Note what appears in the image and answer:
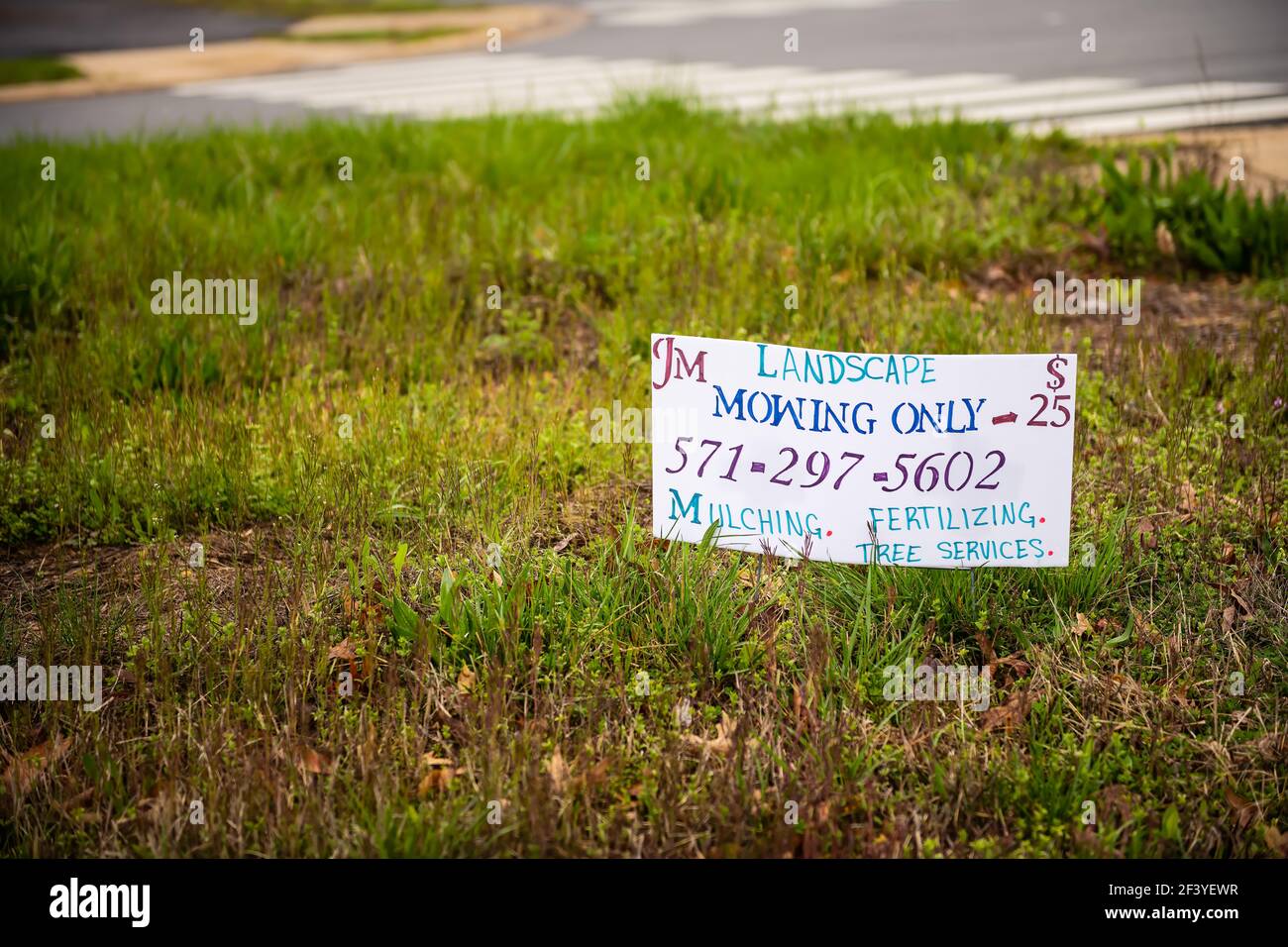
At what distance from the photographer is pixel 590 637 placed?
10.8 feet

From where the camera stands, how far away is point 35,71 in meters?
12.7

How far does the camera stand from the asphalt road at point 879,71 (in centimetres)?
966

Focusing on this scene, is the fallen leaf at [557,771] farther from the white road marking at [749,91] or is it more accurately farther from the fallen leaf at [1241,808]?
the white road marking at [749,91]

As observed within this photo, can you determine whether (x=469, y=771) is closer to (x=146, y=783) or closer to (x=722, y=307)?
(x=146, y=783)

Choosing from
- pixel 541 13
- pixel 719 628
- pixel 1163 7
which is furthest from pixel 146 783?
pixel 541 13

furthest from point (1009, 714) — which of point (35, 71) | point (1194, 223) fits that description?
point (35, 71)

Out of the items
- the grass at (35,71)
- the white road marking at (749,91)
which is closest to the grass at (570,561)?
the white road marking at (749,91)

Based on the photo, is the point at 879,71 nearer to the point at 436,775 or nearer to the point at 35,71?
the point at 35,71

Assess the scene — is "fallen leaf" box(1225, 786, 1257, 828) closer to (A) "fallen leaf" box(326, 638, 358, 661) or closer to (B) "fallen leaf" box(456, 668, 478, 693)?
(B) "fallen leaf" box(456, 668, 478, 693)

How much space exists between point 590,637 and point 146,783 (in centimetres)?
116

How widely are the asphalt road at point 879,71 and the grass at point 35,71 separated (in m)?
1.37

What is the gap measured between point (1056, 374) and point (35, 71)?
41.6ft

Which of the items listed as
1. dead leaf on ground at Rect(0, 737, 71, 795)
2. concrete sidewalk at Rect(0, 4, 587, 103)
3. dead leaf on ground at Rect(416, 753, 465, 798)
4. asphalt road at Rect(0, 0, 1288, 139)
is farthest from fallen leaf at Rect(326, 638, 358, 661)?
concrete sidewalk at Rect(0, 4, 587, 103)

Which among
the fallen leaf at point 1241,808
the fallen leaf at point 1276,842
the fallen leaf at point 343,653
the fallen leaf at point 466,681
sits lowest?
the fallen leaf at point 1276,842
